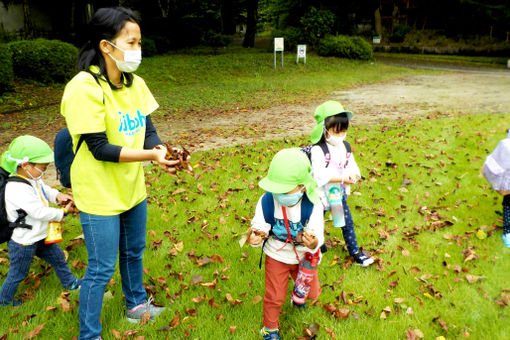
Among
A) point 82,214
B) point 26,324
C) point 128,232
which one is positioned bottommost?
point 26,324

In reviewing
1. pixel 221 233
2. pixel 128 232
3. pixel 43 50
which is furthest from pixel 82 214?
pixel 43 50

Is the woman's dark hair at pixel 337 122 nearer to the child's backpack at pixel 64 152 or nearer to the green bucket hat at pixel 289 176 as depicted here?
the green bucket hat at pixel 289 176

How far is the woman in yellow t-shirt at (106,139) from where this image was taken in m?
2.45

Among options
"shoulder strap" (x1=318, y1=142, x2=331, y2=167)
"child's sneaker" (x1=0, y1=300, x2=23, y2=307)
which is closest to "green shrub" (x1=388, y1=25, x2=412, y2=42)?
"shoulder strap" (x1=318, y1=142, x2=331, y2=167)

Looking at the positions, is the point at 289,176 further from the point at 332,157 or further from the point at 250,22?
the point at 250,22

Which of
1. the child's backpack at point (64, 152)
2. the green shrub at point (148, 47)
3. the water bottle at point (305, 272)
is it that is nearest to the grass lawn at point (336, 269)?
the water bottle at point (305, 272)

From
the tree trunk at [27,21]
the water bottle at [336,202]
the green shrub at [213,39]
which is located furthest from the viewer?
the green shrub at [213,39]

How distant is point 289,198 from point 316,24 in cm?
2800

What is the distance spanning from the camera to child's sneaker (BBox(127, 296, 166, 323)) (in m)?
3.39

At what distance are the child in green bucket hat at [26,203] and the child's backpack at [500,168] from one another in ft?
14.6

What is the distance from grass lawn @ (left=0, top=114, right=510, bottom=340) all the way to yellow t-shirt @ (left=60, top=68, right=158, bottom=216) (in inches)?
48.7

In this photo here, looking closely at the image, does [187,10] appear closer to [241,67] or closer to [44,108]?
[241,67]

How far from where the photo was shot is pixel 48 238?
3.43 meters

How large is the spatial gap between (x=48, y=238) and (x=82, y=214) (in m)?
0.96
